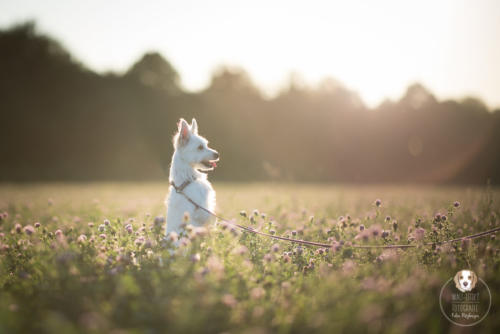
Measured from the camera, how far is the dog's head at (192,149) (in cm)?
502

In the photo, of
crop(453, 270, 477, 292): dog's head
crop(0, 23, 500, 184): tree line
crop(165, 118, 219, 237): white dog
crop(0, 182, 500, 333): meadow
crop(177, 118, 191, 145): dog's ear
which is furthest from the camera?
crop(0, 23, 500, 184): tree line

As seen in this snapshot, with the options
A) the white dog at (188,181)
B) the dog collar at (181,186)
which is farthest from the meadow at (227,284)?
the dog collar at (181,186)

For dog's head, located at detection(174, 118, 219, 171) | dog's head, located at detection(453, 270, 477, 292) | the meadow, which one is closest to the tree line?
dog's head, located at detection(174, 118, 219, 171)

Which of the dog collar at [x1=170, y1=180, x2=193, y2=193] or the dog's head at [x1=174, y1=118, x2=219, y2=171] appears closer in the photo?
the dog collar at [x1=170, y1=180, x2=193, y2=193]

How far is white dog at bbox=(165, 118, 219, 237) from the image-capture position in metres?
4.66

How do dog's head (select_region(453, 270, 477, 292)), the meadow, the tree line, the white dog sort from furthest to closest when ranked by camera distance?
the tree line, the white dog, dog's head (select_region(453, 270, 477, 292)), the meadow

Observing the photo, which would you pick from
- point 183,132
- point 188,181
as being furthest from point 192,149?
point 188,181

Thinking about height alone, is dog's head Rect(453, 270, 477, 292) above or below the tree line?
below

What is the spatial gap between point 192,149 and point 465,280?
3.77m

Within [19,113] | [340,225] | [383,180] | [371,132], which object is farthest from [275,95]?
[340,225]

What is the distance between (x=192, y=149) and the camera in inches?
199

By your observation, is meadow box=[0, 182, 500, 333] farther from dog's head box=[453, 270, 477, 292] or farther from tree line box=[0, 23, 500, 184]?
tree line box=[0, 23, 500, 184]

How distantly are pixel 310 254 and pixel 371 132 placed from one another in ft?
89.7

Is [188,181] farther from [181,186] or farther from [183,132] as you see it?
[183,132]
